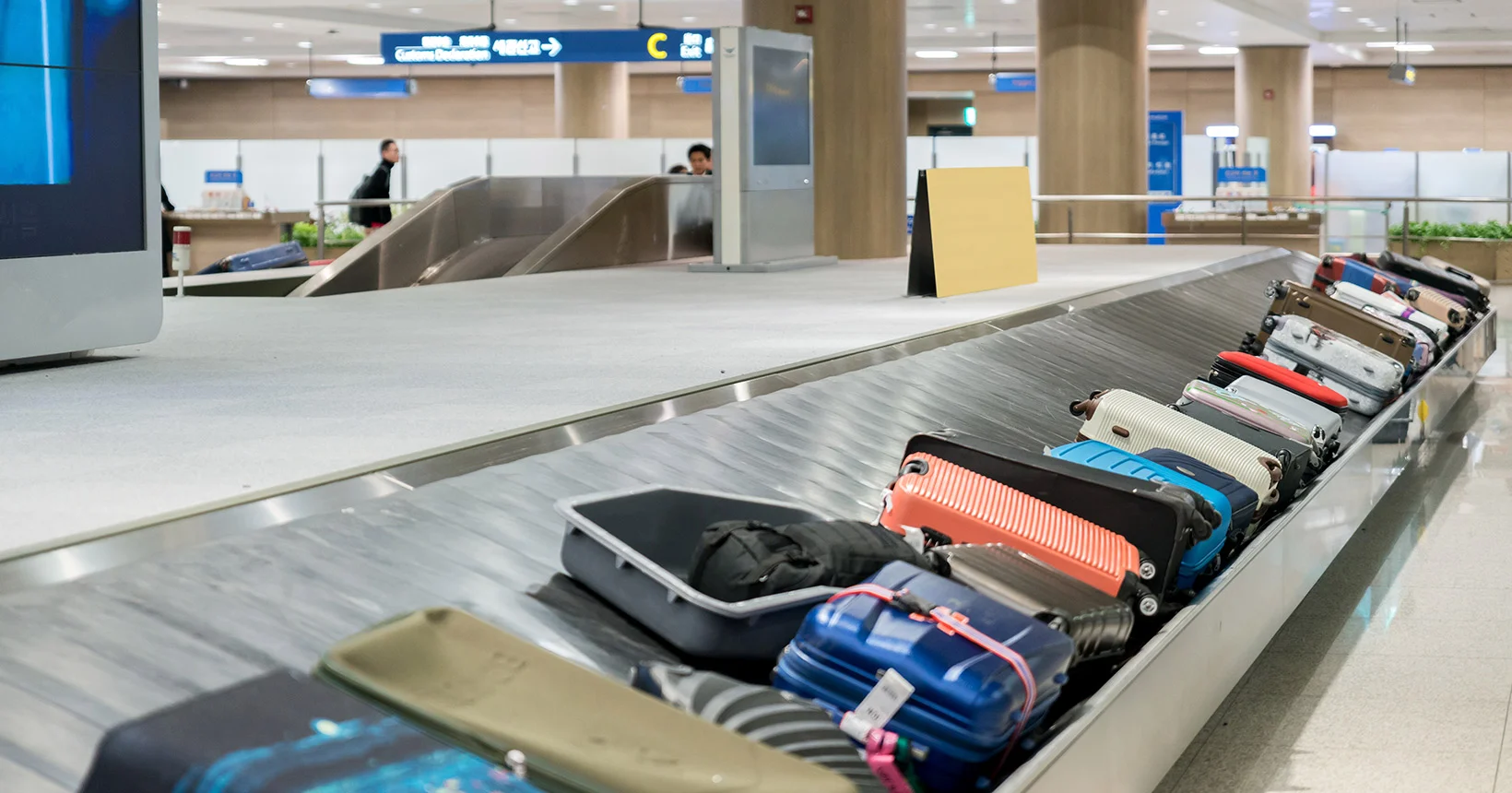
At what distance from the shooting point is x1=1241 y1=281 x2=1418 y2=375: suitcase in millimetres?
7375

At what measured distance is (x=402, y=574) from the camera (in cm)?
266

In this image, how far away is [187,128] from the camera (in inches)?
1283

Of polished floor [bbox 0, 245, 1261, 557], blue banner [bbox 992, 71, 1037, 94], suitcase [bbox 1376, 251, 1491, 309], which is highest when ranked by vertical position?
blue banner [bbox 992, 71, 1037, 94]

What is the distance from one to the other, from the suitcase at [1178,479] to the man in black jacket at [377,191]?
11.4 metres

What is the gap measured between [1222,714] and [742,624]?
72.6 inches

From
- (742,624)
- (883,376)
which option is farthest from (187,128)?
(742,624)

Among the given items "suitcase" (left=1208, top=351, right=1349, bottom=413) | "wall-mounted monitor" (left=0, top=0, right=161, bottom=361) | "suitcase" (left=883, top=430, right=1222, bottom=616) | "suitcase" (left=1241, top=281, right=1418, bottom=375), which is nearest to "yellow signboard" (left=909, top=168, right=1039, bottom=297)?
"suitcase" (left=1241, top=281, right=1418, bottom=375)

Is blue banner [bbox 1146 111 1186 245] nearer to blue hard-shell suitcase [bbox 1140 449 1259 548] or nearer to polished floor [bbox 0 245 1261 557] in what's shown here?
polished floor [bbox 0 245 1261 557]

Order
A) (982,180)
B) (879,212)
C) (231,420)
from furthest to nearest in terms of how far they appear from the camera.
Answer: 1. (879,212)
2. (982,180)
3. (231,420)

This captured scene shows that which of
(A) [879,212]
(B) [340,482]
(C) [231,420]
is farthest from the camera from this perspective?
(A) [879,212]

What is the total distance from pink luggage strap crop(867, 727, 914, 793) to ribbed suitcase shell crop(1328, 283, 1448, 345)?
6687 mm

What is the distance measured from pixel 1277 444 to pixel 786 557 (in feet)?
9.14

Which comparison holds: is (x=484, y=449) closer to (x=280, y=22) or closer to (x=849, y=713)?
(x=849, y=713)

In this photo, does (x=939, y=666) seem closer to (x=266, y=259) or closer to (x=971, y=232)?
(x=971, y=232)
